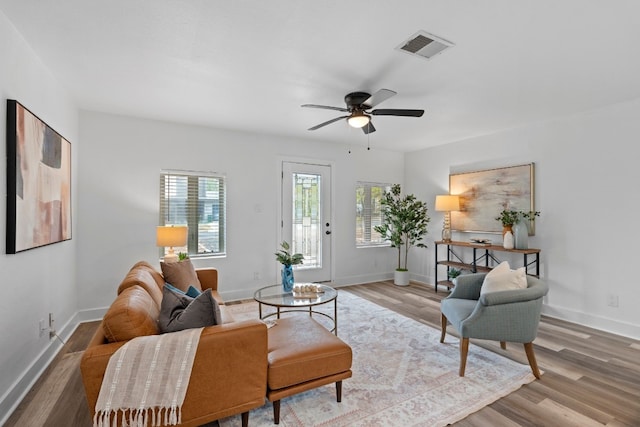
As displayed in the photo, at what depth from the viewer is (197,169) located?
4406 millimetres

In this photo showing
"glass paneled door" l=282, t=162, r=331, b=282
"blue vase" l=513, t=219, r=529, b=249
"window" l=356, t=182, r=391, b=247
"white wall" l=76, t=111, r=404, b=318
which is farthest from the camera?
"window" l=356, t=182, r=391, b=247

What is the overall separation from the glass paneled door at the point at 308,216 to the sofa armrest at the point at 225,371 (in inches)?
130

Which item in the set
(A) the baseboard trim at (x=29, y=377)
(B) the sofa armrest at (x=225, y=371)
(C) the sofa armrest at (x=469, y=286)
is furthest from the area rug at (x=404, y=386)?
(A) the baseboard trim at (x=29, y=377)

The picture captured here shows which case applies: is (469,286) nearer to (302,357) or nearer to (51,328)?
(302,357)

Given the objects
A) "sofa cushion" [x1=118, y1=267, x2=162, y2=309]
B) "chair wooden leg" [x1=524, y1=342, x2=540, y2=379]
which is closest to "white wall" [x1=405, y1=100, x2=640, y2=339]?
"chair wooden leg" [x1=524, y1=342, x2=540, y2=379]

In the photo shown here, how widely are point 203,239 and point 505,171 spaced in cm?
438

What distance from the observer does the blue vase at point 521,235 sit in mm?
4031

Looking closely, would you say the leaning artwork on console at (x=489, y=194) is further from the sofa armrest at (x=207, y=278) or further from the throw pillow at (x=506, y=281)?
the sofa armrest at (x=207, y=278)

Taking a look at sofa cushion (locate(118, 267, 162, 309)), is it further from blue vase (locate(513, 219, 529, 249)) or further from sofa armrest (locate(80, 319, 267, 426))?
blue vase (locate(513, 219, 529, 249))

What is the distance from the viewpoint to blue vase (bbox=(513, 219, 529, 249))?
403cm

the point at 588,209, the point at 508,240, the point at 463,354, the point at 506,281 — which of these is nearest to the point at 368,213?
the point at 508,240

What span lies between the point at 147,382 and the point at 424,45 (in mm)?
2673

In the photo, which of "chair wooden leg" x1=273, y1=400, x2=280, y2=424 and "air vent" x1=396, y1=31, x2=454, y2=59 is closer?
"chair wooden leg" x1=273, y1=400, x2=280, y2=424

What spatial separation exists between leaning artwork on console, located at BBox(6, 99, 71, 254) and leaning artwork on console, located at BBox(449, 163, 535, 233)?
516 centimetres
